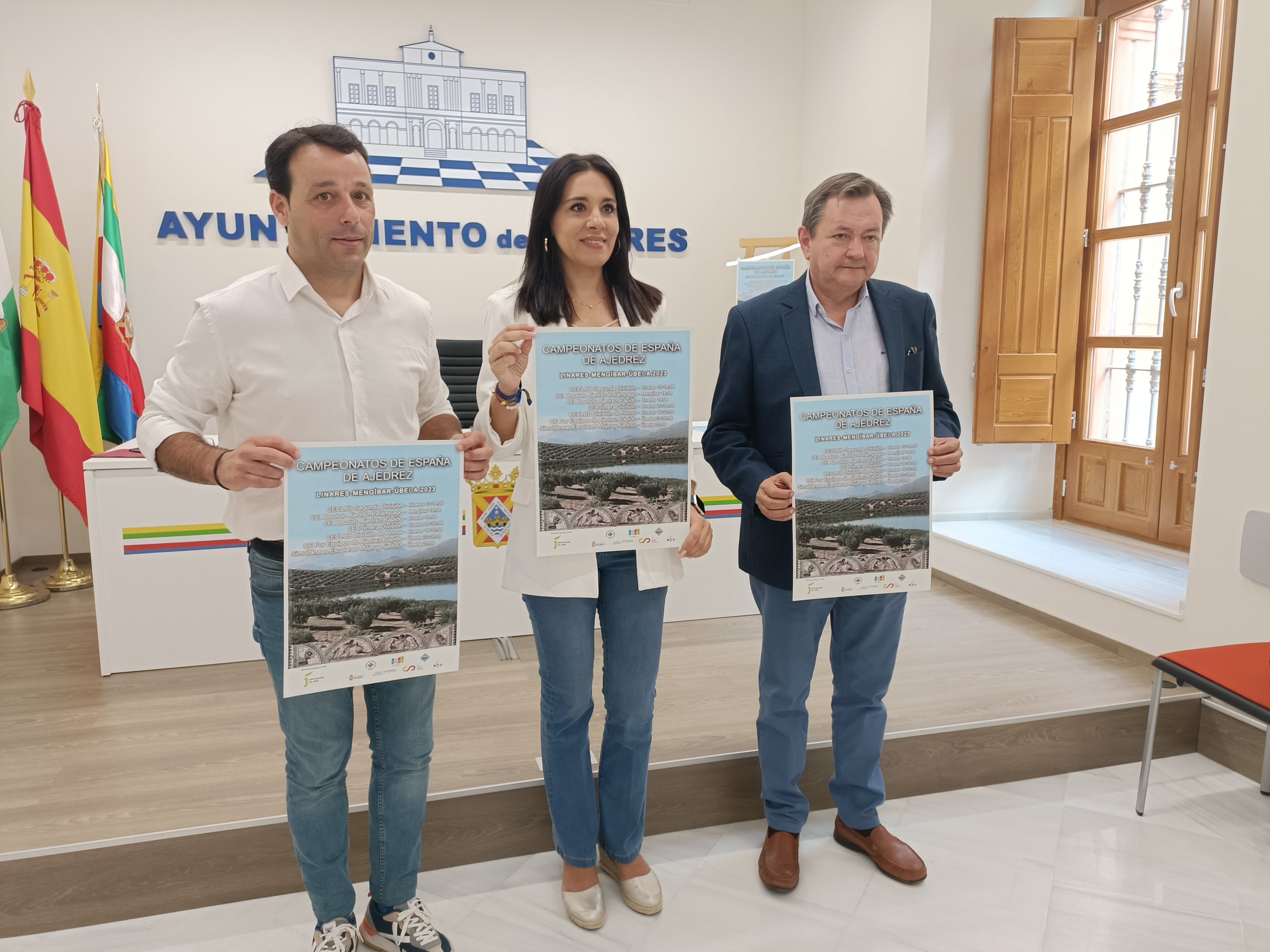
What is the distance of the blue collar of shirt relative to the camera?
1.89 meters

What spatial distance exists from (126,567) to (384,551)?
206 centimetres

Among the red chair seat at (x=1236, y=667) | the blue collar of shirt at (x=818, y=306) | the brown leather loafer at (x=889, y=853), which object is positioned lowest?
the brown leather loafer at (x=889, y=853)

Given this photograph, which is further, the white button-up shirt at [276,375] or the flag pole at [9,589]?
the flag pole at [9,589]

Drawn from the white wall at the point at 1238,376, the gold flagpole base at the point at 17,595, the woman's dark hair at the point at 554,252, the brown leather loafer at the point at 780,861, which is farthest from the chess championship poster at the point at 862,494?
the gold flagpole base at the point at 17,595

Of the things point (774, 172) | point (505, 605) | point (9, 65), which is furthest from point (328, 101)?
point (505, 605)

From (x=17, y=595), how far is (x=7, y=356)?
105cm

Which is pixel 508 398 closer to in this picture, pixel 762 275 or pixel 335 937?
pixel 335 937

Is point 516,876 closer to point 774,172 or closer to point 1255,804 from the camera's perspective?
point 1255,804

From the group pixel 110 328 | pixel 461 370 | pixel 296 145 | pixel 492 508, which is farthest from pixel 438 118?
pixel 296 145

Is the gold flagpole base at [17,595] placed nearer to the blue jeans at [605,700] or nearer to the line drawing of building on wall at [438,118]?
the line drawing of building on wall at [438,118]

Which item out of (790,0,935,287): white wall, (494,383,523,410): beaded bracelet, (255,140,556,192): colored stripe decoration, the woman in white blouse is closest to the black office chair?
(255,140,556,192): colored stripe decoration

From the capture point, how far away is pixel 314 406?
1.45 meters

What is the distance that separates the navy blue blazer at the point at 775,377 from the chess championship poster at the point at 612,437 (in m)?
0.23

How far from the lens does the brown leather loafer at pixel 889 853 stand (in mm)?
2053
